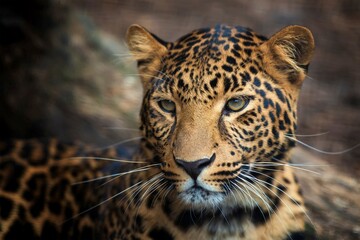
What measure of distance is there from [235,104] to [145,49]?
902 mm

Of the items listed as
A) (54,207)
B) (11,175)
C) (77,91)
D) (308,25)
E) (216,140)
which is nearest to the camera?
(216,140)

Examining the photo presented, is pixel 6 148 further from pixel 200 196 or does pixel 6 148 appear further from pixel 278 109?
pixel 278 109

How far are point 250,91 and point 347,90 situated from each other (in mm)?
5004

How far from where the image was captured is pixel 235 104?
173 inches

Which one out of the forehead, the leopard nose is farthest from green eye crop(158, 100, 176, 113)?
the leopard nose

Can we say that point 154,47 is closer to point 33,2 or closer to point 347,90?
point 33,2

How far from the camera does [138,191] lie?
4938mm

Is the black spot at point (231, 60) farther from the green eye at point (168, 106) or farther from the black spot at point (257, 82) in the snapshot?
the green eye at point (168, 106)

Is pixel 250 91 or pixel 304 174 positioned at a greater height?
pixel 250 91

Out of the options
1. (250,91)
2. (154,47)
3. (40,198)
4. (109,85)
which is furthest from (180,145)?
(109,85)

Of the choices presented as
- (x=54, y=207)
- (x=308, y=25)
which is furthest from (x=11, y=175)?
(x=308, y=25)

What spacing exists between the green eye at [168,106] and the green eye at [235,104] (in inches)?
15.1

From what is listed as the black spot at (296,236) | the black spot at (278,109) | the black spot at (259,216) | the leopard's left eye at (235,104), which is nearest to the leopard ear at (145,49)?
the leopard's left eye at (235,104)

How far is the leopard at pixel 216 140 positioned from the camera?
4305 millimetres
